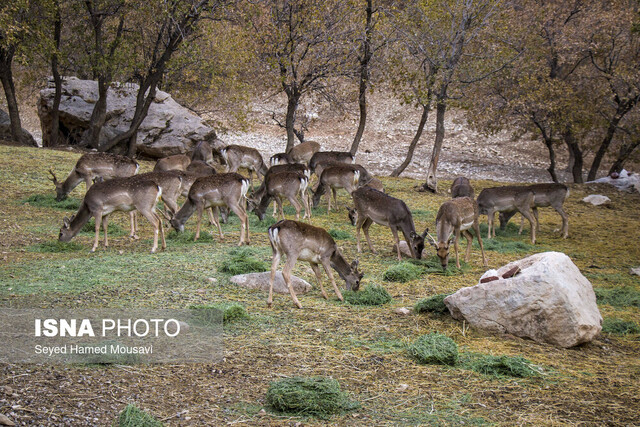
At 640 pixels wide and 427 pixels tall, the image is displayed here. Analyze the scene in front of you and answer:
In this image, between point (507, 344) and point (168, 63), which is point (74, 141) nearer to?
point (168, 63)

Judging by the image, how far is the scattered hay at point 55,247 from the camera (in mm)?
11336

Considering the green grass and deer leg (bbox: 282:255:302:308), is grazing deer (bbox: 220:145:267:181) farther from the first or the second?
deer leg (bbox: 282:255:302:308)

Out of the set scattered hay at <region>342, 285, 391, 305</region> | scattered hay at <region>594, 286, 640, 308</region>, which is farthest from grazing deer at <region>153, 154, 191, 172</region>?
scattered hay at <region>594, 286, 640, 308</region>

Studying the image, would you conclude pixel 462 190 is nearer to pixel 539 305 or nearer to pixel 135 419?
pixel 539 305

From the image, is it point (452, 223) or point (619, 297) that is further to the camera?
point (452, 223)

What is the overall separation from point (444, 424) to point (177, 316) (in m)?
3.59

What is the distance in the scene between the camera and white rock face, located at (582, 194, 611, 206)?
68.4ft

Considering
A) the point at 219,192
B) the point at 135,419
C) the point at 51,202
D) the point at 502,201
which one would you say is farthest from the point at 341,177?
the point at 135,419

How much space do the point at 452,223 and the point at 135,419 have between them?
27.3ft

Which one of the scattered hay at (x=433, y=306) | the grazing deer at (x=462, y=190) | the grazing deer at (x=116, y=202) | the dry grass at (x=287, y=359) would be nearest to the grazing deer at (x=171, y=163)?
the dry grass at (x=287, y=359)

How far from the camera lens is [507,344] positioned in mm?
7676

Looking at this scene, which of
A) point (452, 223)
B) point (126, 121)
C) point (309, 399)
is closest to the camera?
point (309, 399)

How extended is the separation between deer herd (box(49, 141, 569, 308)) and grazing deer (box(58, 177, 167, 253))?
0.06ft

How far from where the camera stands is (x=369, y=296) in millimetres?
9250
